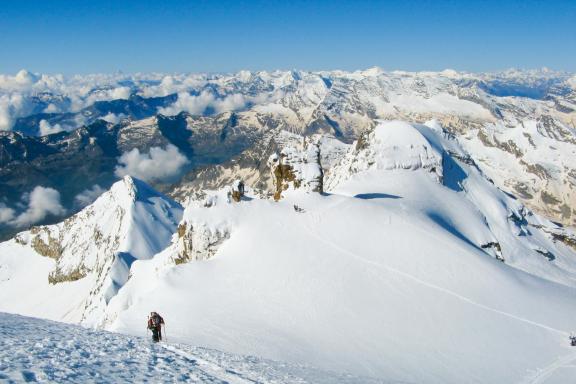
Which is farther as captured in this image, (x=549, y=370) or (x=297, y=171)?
(x=297, y=171)

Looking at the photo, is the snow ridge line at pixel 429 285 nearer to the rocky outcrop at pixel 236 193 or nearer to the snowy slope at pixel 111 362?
the rocky outcrop at pixel 236 193

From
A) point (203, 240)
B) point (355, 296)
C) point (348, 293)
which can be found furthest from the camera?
point (203, 240)

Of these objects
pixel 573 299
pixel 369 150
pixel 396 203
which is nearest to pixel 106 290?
pixel 369 150

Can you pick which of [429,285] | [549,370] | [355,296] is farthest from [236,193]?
[549,370]

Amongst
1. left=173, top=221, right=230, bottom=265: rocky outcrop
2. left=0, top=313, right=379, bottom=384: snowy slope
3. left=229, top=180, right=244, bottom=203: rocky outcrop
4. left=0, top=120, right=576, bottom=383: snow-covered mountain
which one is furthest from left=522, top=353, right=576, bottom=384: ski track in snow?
left=229, top=180, right=244, bottom=203: rocky outcrop

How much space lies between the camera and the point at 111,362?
76.4ft

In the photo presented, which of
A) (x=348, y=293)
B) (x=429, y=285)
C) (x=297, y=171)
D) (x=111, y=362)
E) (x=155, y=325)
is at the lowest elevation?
(x=111, y=362)

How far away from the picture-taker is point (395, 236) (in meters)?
66.3

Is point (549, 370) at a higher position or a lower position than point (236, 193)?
lower

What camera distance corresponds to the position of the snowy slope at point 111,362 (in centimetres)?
2048

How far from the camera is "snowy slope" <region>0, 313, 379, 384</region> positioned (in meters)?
20.5

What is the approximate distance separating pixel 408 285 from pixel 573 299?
25.6m

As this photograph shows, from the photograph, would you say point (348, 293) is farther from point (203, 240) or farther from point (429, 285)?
point (203, 240)

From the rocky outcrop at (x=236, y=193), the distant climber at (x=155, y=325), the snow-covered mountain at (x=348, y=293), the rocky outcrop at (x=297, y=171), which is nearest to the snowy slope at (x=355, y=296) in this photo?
the snow-covered mountain at (x=348, y=293)
